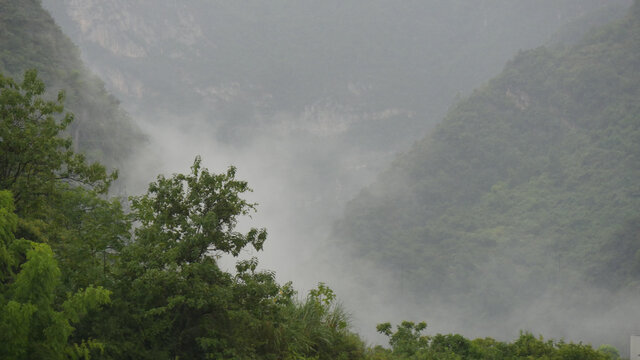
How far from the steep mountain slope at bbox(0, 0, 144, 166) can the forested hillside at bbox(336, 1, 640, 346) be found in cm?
5962

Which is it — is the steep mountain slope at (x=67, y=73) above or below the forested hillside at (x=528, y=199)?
below

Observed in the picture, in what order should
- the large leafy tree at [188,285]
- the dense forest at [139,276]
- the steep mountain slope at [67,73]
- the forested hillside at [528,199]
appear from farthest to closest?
the forested hillside at [528,199] < the steep mountain slope at [67,73] < the large leafy tree at [188,285] < the dense forest at [139,276]

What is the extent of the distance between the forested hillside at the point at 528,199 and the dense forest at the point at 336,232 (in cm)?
38

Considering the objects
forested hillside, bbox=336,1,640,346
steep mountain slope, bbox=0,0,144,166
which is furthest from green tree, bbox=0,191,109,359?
forested hillside, bbox=336,1,640,346

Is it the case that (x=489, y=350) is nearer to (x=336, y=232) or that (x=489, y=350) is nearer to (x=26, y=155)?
(x=26, y=155)

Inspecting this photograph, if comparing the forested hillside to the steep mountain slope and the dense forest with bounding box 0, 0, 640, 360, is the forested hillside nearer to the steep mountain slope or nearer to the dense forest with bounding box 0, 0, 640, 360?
the dense forest with bounding box 0, 0, 640, 360

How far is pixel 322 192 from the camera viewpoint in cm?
19750

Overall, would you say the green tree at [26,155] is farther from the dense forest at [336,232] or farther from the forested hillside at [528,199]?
the forested hillside at [528,199]

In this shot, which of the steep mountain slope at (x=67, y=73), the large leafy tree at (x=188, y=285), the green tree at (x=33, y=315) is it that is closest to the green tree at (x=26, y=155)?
the large leafy tree at (x=188, y=285)

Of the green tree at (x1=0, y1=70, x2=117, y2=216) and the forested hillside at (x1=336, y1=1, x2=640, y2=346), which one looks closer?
the green tree at (x1=0, y1=70, x2=117, y2=216)

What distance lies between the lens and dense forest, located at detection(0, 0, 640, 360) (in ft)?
23.8

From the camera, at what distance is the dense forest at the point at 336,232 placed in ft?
23.8

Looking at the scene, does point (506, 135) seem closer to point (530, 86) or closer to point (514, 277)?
point (530, 86)

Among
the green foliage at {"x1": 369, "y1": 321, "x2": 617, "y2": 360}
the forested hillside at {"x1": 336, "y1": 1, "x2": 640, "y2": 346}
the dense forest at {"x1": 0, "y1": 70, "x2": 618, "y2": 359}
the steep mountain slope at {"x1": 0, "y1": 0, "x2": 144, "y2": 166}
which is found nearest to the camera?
the dense forest at {"x1": 0, "y1": 70, "x2": 618, "y2": 359}
